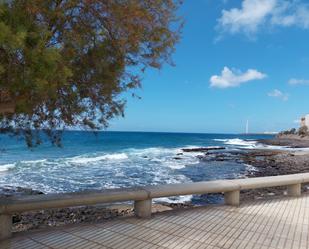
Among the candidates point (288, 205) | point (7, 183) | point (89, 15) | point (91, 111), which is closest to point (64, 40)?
point (89, 15)

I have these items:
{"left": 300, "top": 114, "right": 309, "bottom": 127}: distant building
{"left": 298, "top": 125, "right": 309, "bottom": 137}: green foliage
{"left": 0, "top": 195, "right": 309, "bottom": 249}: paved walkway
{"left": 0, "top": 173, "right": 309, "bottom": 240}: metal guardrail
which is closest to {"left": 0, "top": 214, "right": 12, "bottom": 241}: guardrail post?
{"left": 0, "top": 173, "right": 309, "bottom": 240}: metal guardrail

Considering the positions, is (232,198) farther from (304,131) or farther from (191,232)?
(304,131)

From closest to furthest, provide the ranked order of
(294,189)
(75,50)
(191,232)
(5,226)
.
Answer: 1. (75,50)
2. (5,226)
3. (191,232)
4. (294,189)

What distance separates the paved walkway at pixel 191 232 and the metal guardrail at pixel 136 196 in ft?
1.07

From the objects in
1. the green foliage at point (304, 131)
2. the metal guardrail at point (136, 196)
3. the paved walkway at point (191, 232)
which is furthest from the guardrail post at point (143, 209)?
the green foliage at point (304, 131)

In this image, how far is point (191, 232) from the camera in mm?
5949

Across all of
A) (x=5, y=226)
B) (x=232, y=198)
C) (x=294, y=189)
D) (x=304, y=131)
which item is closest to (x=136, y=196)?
(x=5, y=226)

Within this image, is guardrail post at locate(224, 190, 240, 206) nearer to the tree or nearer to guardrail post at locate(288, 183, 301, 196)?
guardrail post at locate(288, 183, 301, 196)

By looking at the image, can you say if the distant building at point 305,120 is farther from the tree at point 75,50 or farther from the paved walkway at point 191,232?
the tree at point 75,50

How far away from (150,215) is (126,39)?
3741mm

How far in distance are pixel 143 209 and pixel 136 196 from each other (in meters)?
0.34

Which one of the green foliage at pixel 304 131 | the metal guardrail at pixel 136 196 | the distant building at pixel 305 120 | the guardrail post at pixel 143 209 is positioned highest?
the distant building at pixel 305 120

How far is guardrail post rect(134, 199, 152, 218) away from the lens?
6875mm

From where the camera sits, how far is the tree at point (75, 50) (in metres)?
3.66
